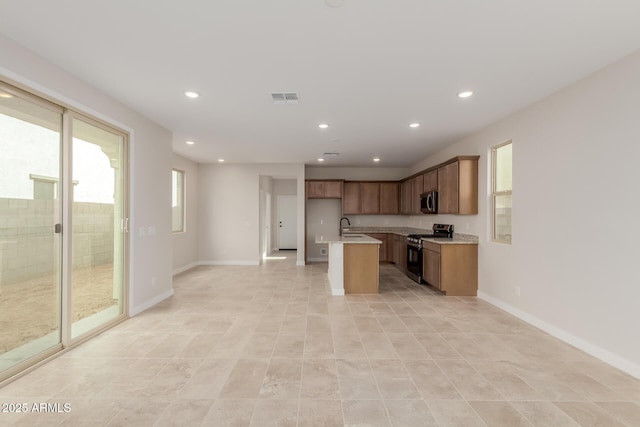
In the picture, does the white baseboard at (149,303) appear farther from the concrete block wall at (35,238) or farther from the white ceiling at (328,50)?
the white ceiling at (328,50)

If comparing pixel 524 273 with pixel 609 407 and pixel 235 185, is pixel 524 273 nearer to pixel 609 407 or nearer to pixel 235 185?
pixel 609 407

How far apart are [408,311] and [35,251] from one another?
420 centimetres

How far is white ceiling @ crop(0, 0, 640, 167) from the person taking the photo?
2.02m

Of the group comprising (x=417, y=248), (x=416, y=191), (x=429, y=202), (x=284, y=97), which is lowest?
(x=417, y=248)

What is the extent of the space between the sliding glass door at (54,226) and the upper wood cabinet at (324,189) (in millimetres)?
4870

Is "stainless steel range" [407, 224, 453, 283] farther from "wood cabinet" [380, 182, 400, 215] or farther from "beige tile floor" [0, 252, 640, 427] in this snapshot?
"wood cabinet" [380, 182, 400, 215]

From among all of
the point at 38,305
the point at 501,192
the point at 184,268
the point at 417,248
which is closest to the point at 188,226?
the point at 184,268

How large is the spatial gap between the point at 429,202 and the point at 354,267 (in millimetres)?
2199

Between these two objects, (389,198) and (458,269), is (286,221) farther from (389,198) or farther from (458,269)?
(458,269)

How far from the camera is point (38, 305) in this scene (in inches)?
106

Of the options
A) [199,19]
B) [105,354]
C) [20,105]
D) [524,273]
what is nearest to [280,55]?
[199,19]

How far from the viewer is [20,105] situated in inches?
99.6

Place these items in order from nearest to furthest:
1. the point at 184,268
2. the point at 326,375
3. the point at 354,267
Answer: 1. the point at 326,375
2. the point at 354,267
3. the point at 184,268

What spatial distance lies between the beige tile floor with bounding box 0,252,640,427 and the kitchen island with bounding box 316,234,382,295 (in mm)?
1028
